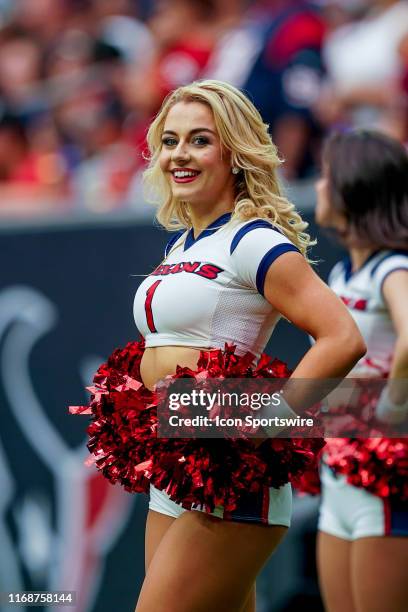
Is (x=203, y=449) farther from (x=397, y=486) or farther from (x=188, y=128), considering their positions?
(x=397, y=486)

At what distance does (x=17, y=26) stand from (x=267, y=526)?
22.8ft

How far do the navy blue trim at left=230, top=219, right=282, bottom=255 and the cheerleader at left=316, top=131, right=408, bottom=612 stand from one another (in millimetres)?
909

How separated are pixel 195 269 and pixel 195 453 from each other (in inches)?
20.7

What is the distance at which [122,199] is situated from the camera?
23.9 feet

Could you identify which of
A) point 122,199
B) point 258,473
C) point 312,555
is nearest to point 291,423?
point 258,473

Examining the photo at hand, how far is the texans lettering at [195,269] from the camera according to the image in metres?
3.15

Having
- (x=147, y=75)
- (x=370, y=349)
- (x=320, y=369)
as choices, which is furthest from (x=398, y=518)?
(x=147, y=75)

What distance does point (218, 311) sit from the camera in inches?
124

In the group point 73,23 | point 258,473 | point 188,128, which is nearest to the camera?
point 258,473

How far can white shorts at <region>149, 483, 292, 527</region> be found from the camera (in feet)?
10.1

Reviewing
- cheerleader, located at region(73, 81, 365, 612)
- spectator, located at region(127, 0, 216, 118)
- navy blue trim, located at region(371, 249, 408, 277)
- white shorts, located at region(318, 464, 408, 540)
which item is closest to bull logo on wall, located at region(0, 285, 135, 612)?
spectator, located at region(127, 0, 216, 118)

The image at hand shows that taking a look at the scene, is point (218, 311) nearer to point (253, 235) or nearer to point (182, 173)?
point (253, 235)

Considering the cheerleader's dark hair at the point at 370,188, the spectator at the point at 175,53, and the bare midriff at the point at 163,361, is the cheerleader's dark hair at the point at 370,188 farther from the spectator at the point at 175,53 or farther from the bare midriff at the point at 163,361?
the spectator at the point at 175,53

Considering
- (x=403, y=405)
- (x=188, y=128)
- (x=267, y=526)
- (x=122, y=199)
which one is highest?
(x=122, y=199)
